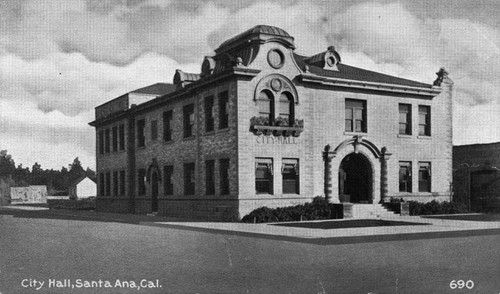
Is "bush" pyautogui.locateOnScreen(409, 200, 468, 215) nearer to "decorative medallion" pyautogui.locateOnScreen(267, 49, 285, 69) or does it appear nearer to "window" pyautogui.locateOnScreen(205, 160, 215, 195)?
"decorative medallion" pyautogui.locateOnScreen(267, 49, 285, 69)

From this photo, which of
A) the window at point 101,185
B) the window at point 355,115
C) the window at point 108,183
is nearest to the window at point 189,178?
the window at point 355,115

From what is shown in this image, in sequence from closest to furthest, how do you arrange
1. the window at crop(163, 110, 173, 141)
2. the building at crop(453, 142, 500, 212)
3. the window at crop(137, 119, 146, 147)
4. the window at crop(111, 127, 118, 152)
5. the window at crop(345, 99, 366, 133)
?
the window at crop(345, 99, 366, 133) < the building at crop(453, 142, 500, 212) < the window at crop(163, 110, 173, 141) < the window at crop(137, 119, 146, 147) < the window at crop(111, 127, 118, 152)

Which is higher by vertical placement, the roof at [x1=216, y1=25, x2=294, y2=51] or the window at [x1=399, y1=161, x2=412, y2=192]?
the roof at [x1=216, y1=25, x2=294, y2=51]

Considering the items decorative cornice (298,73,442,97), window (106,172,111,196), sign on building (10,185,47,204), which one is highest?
decorative cornice (298,73,442,97)

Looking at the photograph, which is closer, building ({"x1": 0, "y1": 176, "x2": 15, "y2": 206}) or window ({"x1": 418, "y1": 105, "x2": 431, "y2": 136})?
window ({"x1": 418, "y1": 105, "x2": 431, "y2": 136})

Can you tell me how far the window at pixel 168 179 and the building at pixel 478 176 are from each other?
1771cm

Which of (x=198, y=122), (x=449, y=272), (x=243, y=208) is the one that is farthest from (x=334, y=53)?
(x=449, y=272)

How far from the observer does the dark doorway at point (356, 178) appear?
32719mm

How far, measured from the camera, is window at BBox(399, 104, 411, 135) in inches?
1346

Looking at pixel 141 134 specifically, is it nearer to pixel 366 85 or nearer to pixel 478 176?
pixel 366 85

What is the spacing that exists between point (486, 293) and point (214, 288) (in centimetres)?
447

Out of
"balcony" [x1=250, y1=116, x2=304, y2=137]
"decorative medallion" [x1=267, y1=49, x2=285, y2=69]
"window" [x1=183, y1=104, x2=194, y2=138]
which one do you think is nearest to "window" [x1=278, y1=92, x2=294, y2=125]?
"balcony" [x1=250, y1=116, x2=304, y2=137]

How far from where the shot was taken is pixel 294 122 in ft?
97.3

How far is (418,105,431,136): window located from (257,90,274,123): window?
1024 cm
